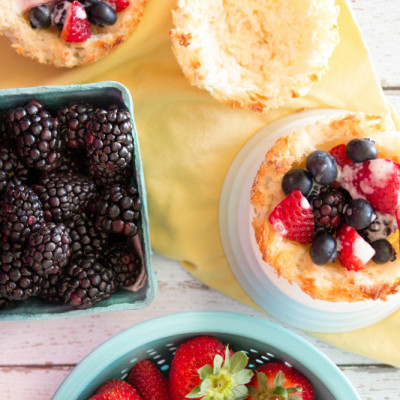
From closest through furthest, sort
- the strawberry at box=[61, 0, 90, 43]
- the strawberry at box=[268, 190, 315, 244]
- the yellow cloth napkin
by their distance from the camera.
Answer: the strawberry at box=[268, 190, 315, 244] < the strawberry at box=[61, 0, 90, 43] < the yellow cloth napkin

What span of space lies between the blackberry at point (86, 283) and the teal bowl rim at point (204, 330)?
0.38 ft

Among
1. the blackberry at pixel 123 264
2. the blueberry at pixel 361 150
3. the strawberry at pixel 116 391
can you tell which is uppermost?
the blueberry at pixel 361 150

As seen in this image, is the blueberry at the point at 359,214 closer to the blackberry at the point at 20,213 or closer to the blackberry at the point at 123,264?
the blackberry at the point at 123,264

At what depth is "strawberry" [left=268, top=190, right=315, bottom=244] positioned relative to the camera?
1045mm

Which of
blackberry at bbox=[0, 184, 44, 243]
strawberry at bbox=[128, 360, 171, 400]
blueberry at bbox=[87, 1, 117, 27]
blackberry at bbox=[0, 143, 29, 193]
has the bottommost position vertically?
strawberry at bbox=[128, 360, 171, 400]

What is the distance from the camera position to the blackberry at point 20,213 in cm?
106

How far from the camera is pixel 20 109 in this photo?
1.07 metres

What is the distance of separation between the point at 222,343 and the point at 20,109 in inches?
28.0

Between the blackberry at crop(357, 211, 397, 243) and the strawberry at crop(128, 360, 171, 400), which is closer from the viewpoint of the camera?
the blackberry at crop(357, 211, 397, 243)

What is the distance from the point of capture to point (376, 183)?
1.07 meters

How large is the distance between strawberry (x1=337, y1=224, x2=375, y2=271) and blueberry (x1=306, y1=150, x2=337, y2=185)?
0.37 ft

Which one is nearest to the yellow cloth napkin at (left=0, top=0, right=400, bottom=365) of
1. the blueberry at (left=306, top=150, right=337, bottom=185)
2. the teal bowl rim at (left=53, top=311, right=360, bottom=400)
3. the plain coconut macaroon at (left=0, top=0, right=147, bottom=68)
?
the plain coconut macaroon at (left=0, top=0, right=147, bottom=68)

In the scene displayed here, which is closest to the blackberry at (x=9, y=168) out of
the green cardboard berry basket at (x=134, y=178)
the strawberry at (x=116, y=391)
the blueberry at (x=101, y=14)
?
the green cardboard berry basket at (x=134, y=178)

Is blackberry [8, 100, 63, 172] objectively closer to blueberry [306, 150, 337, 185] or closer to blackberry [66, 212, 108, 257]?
blackberry [66, 212, 108, 257]
